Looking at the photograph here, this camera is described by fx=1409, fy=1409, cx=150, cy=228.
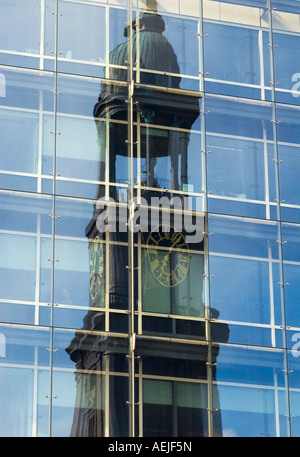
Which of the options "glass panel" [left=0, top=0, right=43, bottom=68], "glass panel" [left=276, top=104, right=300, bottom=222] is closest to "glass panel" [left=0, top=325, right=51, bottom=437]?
"glass panel" [left=0, top=0, right=43, bottom=68]

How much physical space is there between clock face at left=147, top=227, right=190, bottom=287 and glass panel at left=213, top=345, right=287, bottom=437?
1.56 m

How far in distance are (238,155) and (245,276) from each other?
2.39 m

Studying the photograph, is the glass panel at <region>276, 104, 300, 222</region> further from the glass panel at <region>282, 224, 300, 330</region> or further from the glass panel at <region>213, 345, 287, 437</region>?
the glass panel at <region>213, 345, 287, 437</region>

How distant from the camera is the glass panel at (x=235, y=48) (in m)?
26.9

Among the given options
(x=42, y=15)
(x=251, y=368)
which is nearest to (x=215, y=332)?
(x=251, y=368)

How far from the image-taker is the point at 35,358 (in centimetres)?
2436

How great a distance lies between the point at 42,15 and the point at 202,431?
8317 mm

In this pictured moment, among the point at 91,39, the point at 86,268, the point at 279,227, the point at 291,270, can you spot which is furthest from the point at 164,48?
the point at 291,270

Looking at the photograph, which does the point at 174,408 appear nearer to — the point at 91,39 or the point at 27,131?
the point at 27,131

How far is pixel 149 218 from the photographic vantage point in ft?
84.1

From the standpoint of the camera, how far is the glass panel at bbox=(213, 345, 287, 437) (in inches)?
977

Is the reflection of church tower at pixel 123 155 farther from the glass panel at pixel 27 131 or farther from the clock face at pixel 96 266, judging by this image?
the glass panel at pixel 27 131

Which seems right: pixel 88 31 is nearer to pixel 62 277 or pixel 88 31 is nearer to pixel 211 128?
pixel 211 128

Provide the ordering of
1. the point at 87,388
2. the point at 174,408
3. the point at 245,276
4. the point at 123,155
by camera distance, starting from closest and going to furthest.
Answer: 1. the point at 87,388
2. the point at 174,408
3. the point at 245,276
4. the point at 123,155
